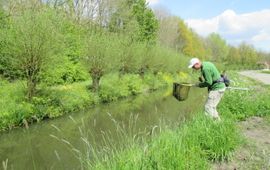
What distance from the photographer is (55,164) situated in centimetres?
1308

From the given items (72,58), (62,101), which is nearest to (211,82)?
(62,101)

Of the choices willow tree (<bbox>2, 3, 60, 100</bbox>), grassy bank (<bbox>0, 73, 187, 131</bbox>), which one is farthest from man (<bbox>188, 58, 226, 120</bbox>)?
willow tree (<bbox>2, 3, 60, 100</bbox>)

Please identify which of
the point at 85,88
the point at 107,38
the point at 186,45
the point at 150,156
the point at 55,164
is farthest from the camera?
the point at 186,45

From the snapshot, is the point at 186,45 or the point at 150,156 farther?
the point at 186,45

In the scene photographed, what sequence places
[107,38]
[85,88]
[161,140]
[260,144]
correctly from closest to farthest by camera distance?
1. [161,140]
2. [260,144]
3. [85,88]
4. [107,38]

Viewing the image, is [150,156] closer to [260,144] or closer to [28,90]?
[260,144]

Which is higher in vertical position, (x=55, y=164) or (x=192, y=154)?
(x=192, y=154)

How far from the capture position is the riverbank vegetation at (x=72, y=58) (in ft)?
76.0

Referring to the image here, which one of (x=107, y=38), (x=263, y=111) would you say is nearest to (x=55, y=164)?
(x=263, y=111)

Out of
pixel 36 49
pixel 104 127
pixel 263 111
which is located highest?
pixel 36 49

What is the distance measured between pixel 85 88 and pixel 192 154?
2480 cm

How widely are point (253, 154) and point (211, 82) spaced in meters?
3.67

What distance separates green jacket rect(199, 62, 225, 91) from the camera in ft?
41.5

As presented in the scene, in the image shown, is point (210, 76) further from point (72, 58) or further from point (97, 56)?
point (72, 58)
